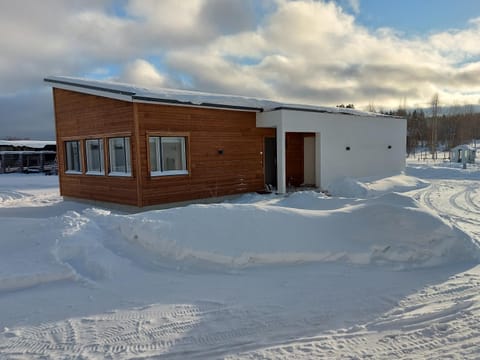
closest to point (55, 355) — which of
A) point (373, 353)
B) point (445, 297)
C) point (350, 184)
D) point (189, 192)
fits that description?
point (373, 353)

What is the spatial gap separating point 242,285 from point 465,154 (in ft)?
97.2

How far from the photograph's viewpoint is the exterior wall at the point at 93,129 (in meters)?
10.2

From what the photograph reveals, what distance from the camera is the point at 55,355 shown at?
9.76 feet

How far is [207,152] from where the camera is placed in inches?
447

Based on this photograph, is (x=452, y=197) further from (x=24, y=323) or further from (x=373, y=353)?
(x=24, y=323)

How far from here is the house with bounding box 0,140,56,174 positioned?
29.4 meters

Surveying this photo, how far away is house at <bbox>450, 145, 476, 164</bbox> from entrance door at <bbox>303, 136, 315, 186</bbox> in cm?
1736

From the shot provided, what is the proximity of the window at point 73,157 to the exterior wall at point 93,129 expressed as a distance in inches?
6.9

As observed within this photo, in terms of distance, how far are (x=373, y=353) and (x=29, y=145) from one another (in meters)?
33.6

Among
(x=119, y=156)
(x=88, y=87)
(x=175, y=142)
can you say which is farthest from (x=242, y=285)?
(x=88, y=87)

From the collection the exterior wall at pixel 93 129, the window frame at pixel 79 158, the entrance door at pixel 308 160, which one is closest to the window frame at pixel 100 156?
the exterior wall at pixel 93 129

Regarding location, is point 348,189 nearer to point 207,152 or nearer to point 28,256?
point 207,152

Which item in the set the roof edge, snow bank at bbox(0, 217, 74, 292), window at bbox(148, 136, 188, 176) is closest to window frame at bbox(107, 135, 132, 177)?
window at bbox(148, 136, 188, 176)

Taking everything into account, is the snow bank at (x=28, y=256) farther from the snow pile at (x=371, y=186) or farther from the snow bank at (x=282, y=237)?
the snow pile at (x=371, y=186)
